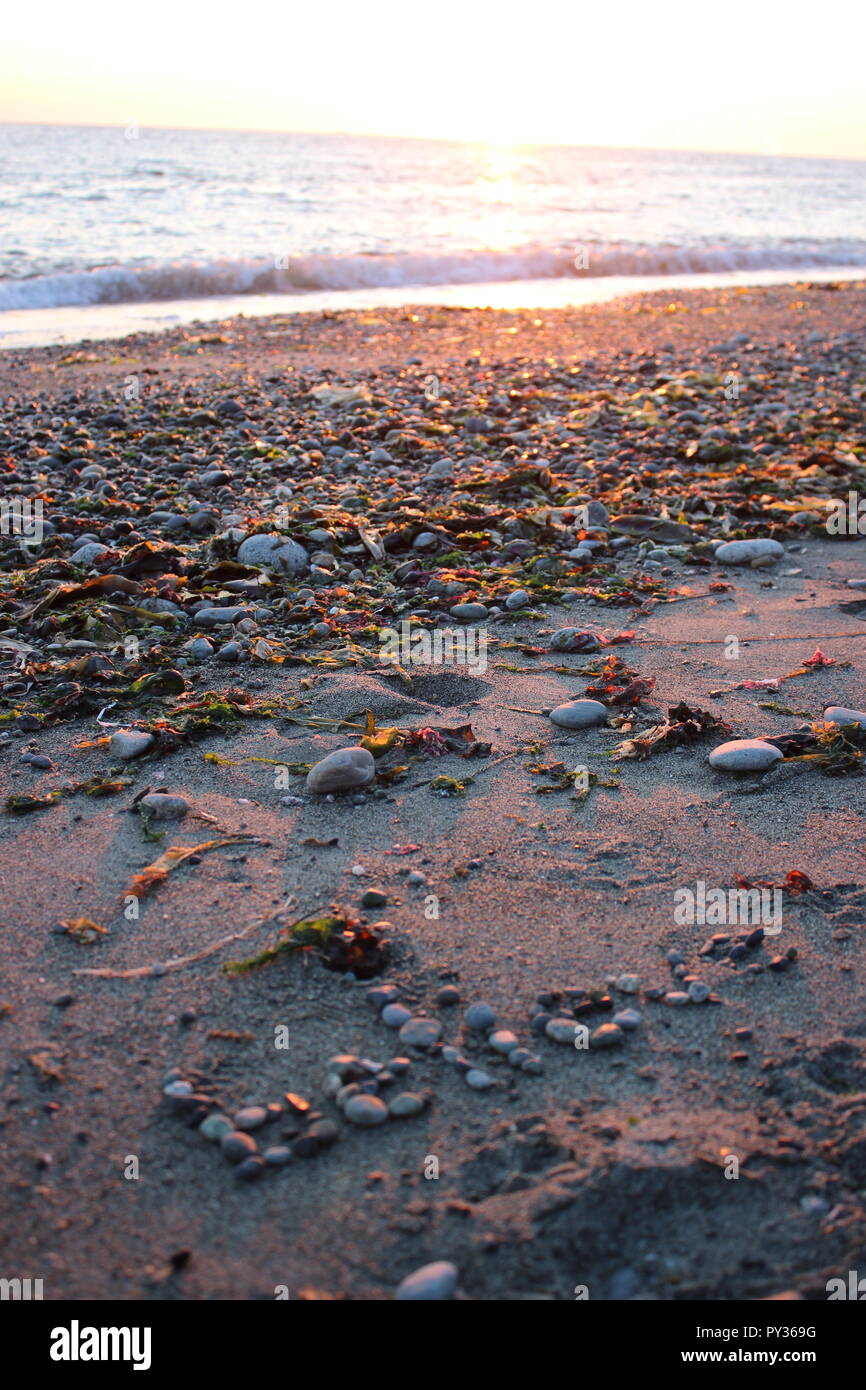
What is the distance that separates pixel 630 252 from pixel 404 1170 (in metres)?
25.0

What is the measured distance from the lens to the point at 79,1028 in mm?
2525

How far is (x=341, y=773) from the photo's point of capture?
3.52 metres

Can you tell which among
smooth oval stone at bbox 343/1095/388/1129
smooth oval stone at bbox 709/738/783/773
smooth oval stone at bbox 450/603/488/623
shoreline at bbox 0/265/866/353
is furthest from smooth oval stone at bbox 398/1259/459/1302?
shoreline at bbox 0/265/866/353

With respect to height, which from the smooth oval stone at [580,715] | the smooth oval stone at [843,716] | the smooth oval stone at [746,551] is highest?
the smooth oval stone at [746,551]

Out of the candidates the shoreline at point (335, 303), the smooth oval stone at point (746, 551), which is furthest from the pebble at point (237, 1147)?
the shoreline at point (335, 303)

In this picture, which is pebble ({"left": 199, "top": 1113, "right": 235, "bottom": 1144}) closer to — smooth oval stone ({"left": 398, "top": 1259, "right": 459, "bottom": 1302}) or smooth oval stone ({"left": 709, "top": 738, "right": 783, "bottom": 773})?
smooth oval stone ({"left": 398, "top": 1259, "right": 459, "bottom": 1302})

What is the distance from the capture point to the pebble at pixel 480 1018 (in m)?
2.53

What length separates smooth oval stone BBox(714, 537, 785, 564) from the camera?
580 centimetres

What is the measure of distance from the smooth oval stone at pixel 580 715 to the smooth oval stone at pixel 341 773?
2.86 feet

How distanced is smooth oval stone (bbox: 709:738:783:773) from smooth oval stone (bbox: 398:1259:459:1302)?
2163mm

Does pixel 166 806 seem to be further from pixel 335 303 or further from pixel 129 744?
pixel 335 303

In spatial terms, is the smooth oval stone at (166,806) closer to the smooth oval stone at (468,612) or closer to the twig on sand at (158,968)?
the twig on sand at (158,968)

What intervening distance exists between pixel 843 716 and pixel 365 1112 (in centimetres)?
252

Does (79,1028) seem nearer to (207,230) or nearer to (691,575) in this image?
(691,575)
